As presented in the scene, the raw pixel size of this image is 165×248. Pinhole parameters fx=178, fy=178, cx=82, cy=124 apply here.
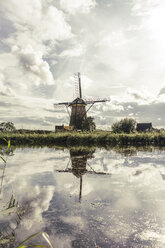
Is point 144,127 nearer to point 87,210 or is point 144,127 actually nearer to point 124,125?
point 124,125

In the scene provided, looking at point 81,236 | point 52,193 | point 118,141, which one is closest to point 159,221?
point 81,236

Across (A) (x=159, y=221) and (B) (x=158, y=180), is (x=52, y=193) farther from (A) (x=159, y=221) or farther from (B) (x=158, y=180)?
(B) (x=158, y=180)

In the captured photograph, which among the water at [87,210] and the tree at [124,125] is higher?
the tree at [124,125]

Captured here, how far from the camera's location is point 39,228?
3.10 m

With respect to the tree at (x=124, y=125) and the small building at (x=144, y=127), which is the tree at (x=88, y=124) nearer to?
the tree at (x=124, y=125)

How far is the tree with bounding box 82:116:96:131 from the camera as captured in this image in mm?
31581

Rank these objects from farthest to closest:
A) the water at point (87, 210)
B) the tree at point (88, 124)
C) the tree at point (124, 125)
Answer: the tree at point (124, 125) < the tree at point (88, 124) < the water at point (87, 210)

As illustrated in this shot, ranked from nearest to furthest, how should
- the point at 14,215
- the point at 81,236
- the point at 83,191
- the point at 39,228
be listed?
1. the point at 81,236
2. the point at 39,228
3. the point at 14,215
4. the point at 83,191

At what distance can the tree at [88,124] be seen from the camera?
1243 inches

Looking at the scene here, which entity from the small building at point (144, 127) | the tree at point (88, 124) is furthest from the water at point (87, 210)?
the small building at point (144, 127)

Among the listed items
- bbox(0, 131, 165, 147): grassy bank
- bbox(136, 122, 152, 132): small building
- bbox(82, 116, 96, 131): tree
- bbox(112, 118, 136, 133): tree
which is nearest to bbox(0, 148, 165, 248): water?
bbox(0, 131, 165, 147): grassy bank

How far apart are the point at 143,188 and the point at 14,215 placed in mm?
3826

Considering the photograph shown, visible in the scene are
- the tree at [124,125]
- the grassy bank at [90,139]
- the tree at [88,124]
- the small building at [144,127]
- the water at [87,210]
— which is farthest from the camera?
the small building at [144,127]

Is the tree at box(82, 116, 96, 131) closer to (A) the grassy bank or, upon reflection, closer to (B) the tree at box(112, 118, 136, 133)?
(B) the tree at box(112, 118, 136, 133)
